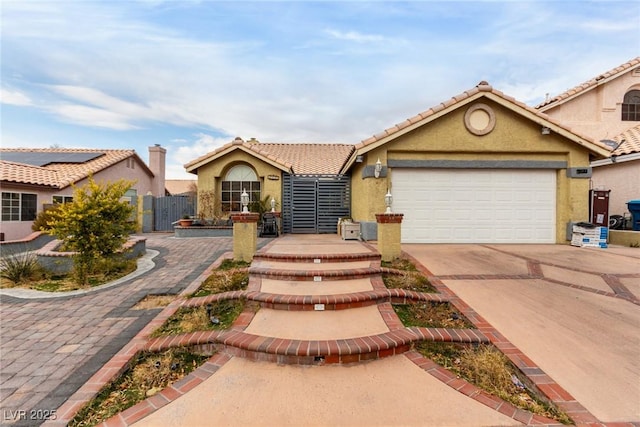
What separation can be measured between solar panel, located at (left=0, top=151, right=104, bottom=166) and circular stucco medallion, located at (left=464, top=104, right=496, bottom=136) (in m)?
21.5

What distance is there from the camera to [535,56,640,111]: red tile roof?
14.3 metres

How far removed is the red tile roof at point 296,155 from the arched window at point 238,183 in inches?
43.4

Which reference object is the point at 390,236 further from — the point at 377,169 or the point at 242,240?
the point at 242,240

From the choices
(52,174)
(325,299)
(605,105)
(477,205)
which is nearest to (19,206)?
(52,174)

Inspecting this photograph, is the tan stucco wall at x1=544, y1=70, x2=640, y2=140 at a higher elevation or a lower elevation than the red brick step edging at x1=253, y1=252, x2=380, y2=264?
higher

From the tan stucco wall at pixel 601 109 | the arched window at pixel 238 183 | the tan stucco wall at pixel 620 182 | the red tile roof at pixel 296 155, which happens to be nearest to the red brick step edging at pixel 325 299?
the red tile roof at pixel 296 155

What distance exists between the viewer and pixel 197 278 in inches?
246

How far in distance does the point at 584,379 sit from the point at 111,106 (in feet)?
70.9

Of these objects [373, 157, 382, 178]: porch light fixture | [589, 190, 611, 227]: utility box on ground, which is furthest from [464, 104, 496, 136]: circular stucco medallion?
[589, 190, 611, 227]: utility box on ground

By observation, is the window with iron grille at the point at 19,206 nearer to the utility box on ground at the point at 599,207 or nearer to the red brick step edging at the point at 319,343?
the red brick step edging at the point at 319,343

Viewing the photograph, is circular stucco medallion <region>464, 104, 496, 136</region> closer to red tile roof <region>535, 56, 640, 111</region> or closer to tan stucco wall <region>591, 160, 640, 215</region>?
tan stucco wall <region>591, 160, 640, 215</region>

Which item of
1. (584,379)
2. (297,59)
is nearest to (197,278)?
(584,379)

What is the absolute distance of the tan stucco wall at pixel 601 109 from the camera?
14664mm

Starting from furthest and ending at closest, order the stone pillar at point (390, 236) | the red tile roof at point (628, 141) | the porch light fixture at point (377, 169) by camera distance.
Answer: the red tile roof at point (628, 141), the porch light fixture at point (377, 169), the stone pillar at point (390, 236)
